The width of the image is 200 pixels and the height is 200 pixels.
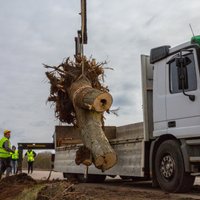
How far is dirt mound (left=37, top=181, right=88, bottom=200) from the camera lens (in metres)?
6.00

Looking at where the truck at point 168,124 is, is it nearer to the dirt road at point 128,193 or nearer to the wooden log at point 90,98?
the dirt road at point 128,193

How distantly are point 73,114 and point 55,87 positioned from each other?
0.81m

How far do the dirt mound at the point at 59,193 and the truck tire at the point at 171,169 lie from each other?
2.51m

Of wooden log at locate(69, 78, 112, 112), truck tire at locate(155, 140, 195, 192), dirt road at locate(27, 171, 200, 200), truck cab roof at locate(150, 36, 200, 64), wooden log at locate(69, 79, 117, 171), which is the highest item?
truck cab roof at locate(150, 36, 200, 64)

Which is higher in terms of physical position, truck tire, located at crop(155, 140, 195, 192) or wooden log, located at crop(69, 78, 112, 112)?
wooden log, located at crop(69, 78, 112, 112)

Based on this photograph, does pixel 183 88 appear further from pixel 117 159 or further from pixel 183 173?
pixel 117 159

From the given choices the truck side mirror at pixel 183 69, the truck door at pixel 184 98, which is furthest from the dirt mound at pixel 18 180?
the truck side mirror at pixel 183 69

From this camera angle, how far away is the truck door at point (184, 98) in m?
8.12

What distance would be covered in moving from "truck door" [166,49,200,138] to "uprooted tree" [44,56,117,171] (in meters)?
1.49

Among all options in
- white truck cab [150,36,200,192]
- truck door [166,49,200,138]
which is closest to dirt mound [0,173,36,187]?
white truck cab [150,36,200,192]

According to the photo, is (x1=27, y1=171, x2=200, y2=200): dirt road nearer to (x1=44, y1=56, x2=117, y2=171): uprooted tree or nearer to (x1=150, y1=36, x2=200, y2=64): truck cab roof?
(x1=44, y1=56, x2=117, y2=171): uprooted tree

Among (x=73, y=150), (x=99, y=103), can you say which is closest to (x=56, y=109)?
(x=73, y=150)

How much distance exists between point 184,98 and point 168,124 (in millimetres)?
722

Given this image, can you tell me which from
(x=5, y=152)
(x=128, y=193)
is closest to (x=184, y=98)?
(x=128, y=193)
